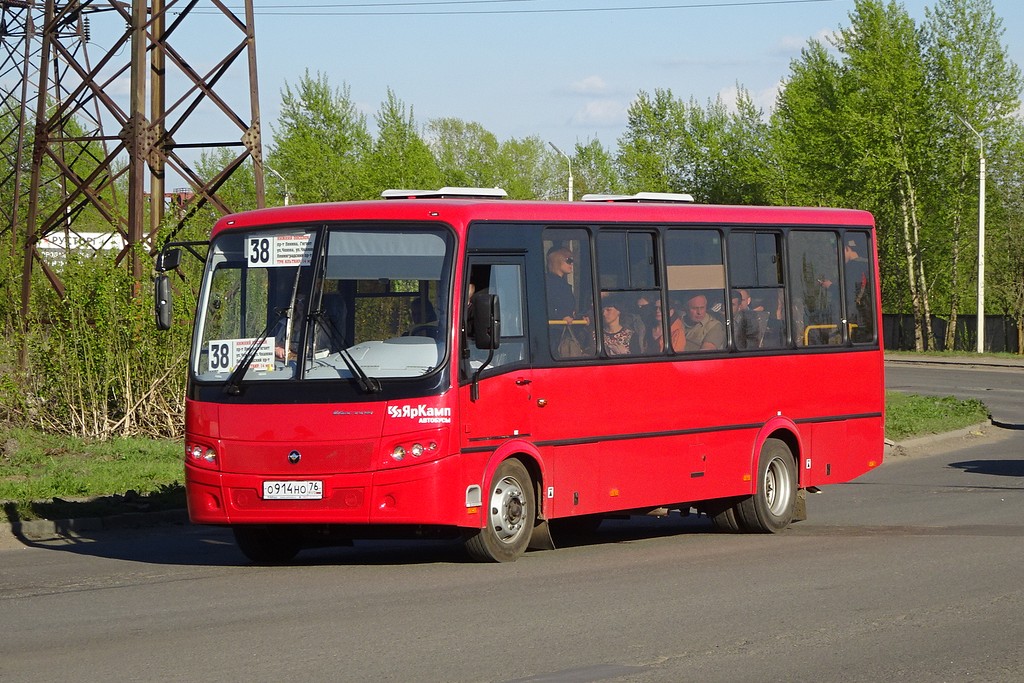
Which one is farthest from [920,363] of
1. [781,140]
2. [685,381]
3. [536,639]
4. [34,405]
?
[536,639]

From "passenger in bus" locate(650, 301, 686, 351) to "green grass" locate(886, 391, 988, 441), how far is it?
1211cm

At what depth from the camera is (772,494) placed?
14844 mm

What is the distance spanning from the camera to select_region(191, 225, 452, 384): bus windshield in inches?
453

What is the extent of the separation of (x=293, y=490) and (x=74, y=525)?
12.4 feet

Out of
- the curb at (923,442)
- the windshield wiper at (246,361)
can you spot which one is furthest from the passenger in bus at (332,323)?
the curb at (923,442)

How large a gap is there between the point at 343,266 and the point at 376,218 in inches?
17.0

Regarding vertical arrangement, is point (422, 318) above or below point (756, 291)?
below

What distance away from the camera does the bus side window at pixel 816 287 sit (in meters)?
15.3

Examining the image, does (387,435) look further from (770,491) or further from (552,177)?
(552,177)

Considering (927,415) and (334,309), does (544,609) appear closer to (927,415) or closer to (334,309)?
(334,309)

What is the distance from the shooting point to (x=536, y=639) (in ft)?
27.1

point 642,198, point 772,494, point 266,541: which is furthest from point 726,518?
point 266,541

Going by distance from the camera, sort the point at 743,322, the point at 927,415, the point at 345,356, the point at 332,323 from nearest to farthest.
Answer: the point at 345,356
the point at 332,323
the point at 743,322
the point at 927,415

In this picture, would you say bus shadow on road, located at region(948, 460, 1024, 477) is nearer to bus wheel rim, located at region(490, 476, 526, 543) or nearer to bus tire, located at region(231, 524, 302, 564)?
bus wheel rim, located at region(490, 476, 526, 543)
